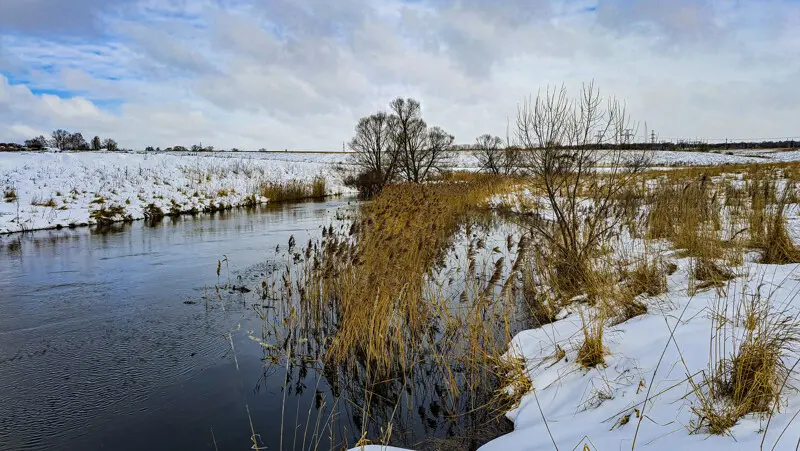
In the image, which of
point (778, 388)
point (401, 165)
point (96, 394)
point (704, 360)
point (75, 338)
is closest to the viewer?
point (778, 388)

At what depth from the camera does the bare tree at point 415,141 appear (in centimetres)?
2941

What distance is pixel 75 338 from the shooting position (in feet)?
17.5

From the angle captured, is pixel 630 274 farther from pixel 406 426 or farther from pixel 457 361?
pixel 406 426

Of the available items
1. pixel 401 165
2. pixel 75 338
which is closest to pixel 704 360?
pixel 75 338

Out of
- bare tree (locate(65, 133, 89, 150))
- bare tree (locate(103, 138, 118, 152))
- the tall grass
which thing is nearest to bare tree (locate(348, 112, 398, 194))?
the tall grass

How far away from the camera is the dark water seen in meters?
3.61

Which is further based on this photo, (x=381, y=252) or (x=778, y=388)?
(x=381, y=252)

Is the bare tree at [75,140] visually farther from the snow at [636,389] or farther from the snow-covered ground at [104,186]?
the snow at [636,389]

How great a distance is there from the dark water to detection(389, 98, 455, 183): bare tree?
20915 millimetres

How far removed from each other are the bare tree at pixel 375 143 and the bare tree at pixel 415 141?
67cm

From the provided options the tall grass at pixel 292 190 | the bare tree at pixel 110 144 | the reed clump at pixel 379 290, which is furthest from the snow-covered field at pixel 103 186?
the bare tree at pixel 110 144

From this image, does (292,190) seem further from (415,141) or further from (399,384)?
(399,384)

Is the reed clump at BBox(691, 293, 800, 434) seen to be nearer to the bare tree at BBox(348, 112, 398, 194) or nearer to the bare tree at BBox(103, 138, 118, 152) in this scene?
the bare tree at BBox(348, 112, 398, 194)

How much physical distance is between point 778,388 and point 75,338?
6485 millimetres
